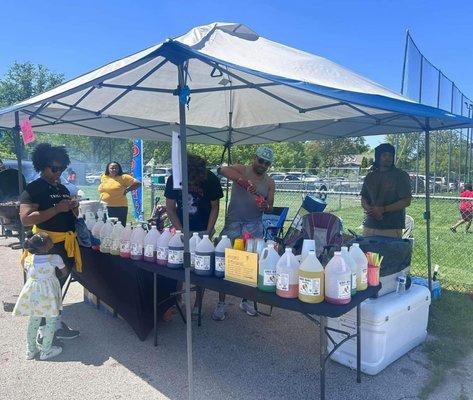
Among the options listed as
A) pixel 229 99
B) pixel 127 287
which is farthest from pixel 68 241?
pixel 229 99

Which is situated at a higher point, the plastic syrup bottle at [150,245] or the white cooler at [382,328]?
the plastic syrup bottle at [150,245]

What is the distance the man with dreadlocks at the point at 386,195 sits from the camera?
430 cm

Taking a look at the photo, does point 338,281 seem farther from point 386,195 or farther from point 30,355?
point 30,355

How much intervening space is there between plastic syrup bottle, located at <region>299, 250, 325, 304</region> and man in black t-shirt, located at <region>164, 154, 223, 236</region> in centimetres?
160

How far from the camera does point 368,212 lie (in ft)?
14.8

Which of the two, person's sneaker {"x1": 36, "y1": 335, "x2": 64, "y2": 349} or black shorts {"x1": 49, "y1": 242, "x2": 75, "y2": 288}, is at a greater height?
black shorts {"x1": 49, "y1": 242, "x2": 75, "y2": 288}

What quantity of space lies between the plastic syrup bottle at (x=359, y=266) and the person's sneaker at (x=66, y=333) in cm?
263

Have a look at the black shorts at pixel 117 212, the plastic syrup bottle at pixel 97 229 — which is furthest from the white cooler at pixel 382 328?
the black shorts at pixel 117 212

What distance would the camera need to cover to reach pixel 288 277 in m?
2.35

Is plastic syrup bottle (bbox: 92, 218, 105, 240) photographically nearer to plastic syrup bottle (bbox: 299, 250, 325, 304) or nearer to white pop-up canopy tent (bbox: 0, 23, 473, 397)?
white pop-up canopy tent (bbox: 0, 23, 473, 397)

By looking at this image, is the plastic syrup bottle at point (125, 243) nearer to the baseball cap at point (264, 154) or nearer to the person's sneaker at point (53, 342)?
the person's sneaker at point (53, 342)

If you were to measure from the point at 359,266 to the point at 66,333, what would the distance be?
2.73 m

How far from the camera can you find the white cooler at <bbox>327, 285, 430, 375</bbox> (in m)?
2.91

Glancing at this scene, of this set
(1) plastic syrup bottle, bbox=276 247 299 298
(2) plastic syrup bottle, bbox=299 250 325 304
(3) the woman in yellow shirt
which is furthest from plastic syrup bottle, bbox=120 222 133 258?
(3) the woman in yellow shirt
